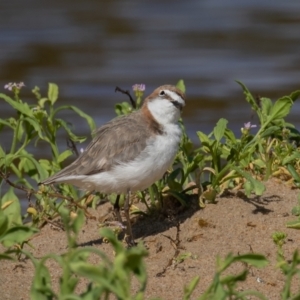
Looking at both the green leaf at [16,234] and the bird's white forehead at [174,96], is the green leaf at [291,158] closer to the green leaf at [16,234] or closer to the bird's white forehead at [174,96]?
the bird's white forehead at [174,96]

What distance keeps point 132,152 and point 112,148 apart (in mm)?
167

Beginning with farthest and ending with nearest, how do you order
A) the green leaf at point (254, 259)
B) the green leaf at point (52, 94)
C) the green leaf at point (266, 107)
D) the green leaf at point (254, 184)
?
the green leaf at point (52, 94), the green leaf at point (266, 107), the green leaf at point (254, 184), the green leaf at point (254, 259)

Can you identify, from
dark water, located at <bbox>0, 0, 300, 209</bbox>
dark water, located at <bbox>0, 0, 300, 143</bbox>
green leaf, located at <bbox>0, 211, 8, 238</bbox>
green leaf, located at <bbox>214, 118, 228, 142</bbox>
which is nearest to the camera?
green leaf, located at <bbox>0, 211, 8, 238</bbox>

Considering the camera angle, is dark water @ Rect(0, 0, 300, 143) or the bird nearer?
the bird

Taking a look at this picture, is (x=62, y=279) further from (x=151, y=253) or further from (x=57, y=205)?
(x=57, y=205)

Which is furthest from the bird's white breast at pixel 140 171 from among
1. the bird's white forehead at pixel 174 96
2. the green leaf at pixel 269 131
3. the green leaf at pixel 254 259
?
the green leaf at pixel 254 259

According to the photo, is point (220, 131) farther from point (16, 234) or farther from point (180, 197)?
point (16, 234)

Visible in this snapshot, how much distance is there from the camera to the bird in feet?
22.6

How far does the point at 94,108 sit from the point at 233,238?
19.9ft

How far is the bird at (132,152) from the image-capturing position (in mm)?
6895

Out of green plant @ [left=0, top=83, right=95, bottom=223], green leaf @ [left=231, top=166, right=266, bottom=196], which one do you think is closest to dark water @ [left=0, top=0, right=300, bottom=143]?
green plant @ [left=0, top=83, right=95, bottom=223]

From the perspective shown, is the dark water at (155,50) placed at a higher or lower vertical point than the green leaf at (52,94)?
lower

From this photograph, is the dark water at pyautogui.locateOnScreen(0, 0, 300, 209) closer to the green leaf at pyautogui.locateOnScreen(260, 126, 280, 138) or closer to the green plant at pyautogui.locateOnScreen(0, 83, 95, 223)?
the green plant at pyautogui.locateOnScreen(0, 83, 95, 223)

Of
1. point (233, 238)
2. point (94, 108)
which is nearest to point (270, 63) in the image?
point (94, 108)
